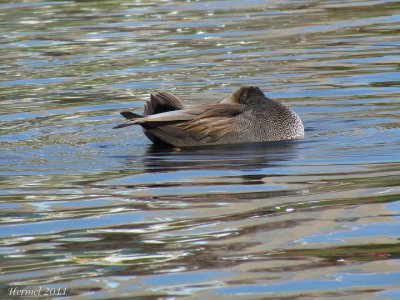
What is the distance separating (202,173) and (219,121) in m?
1.36

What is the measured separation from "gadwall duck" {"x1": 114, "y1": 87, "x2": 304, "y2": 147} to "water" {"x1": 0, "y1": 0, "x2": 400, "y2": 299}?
164 millimetres

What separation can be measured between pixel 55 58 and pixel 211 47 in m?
2.10

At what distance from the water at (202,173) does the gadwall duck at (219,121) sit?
0.16m

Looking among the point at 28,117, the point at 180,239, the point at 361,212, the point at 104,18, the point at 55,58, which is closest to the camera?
the point at 180,239

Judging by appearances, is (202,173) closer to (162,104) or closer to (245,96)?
(162,104)

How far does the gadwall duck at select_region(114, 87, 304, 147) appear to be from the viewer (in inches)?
410

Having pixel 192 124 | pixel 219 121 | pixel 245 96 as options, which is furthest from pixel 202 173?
pixel 245 96

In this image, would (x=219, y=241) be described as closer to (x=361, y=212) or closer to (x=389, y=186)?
(x=361, y=212)

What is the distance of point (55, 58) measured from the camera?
16719mm

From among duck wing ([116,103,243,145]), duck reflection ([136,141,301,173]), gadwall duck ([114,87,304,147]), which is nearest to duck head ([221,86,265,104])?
gadwall duck ([114,87,304,147])

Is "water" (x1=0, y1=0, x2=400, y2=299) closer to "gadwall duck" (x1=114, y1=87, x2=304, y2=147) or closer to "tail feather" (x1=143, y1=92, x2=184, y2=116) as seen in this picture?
"gadwall duck" (x1=114, y1=87, x2=304, y2=147)

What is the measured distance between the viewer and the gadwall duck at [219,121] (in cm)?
1041

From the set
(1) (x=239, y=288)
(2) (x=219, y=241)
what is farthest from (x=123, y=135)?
(1) (x=239, y=288)

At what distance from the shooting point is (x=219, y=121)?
1059cm
